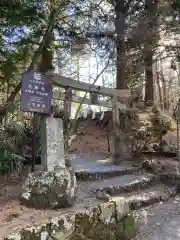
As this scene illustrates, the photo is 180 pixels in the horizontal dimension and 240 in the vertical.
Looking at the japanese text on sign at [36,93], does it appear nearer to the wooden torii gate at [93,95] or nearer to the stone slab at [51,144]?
the stone slab at [51,144]

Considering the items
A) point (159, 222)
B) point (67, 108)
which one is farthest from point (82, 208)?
point (67, 108)

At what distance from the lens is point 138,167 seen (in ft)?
26.2

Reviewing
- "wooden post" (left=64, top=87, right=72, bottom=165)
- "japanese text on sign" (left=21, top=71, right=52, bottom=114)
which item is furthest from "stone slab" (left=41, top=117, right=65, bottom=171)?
"wooden post" (left=64, top=87, right=72, bottom=165)

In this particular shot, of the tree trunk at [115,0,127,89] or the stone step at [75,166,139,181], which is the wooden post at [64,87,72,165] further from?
the tree trunk at [115,0,127,89]

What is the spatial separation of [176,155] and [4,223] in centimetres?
719

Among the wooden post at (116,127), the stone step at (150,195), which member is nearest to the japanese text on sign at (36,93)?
the stone step at (150,195)

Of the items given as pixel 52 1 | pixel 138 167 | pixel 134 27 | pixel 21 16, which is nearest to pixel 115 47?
pixel 134 27

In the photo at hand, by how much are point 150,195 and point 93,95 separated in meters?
3.10

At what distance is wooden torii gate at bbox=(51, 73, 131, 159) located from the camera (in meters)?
6.43

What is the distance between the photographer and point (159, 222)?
5.23 meters

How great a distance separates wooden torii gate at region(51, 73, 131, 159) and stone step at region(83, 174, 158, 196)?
1509 millimetres

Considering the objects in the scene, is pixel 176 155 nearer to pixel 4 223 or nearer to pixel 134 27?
pixel 134 27

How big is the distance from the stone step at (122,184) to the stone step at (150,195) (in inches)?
4.8

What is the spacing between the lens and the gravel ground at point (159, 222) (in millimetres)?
4680
